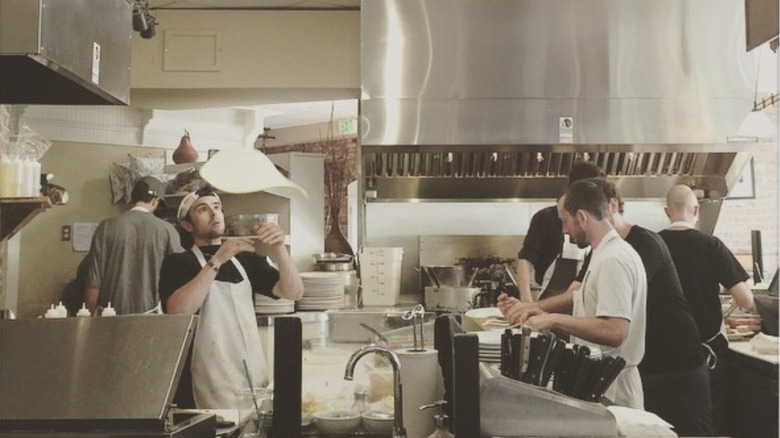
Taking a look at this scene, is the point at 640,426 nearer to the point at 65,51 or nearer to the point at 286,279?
the point at 65,51

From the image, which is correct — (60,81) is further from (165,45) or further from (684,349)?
(165,45)

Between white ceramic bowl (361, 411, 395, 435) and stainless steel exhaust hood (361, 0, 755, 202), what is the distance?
307 centimetres

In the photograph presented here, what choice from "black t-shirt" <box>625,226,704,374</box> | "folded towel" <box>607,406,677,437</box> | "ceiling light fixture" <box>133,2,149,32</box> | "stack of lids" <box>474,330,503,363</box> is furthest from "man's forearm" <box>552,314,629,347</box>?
"ceiling light fixture" <box>133,2,149,32</box>

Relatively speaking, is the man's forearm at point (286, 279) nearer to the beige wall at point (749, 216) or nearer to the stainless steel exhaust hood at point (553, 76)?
the stainless steel exhaust hood at point (553, 76)

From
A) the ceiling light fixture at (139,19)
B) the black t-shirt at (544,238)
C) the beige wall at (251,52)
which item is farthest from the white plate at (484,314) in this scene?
the ceiling light fixture at (139,19)

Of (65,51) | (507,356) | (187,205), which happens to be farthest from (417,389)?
(187,205)

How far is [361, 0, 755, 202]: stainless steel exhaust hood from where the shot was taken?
4.57 m

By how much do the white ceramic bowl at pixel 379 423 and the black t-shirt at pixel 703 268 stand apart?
2637 millimetres

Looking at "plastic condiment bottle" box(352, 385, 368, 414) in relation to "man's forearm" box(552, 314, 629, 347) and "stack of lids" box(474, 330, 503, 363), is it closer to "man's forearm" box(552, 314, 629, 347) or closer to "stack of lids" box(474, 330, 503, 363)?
"stack of lids" box(474, 330, 503, 363)

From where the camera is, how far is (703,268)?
3670mm

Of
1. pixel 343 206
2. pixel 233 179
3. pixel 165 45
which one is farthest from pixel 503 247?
pixel 343 206

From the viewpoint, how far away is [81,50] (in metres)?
1.36

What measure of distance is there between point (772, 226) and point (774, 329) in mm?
2346

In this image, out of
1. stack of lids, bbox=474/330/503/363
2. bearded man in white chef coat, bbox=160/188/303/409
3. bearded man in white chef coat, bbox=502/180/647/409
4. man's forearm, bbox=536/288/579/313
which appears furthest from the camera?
Result: man's forearm, bbox=536/288/579/313
